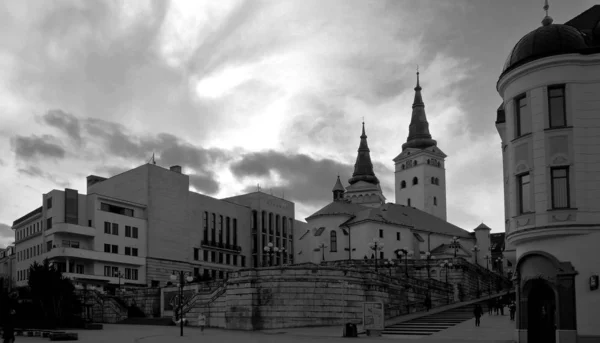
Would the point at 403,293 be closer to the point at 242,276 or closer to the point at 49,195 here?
the point at 242,276

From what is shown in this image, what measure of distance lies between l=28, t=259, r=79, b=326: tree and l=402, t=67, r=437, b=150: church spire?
103 m

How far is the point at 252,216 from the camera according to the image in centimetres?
12231

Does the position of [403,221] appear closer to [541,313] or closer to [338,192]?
[338,192]

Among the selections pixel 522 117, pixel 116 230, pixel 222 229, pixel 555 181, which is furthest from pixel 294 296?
pixel 222 229

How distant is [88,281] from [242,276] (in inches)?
1737

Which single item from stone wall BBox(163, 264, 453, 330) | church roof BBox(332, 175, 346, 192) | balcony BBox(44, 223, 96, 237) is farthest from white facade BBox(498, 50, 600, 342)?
church roof BBox(332, 175, 346, 192)

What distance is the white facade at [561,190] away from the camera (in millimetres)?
26062

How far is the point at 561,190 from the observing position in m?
26.8

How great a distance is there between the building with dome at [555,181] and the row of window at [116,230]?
235ft

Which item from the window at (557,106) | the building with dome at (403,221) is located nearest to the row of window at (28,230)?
the building with dome at (403,221)

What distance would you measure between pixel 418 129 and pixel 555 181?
394 ft

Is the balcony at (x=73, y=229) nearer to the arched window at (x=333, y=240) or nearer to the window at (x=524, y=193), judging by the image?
the arched window at (x=333, y=240)

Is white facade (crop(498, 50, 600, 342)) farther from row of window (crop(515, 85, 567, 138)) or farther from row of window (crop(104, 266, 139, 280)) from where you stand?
row of window (crop(104, 266, 139, 280))

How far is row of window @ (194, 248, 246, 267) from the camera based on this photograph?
357ft
